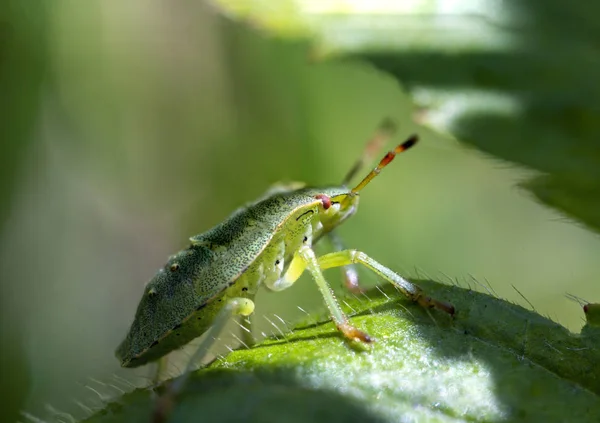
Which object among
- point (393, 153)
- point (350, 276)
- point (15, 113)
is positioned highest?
point (15, 113)

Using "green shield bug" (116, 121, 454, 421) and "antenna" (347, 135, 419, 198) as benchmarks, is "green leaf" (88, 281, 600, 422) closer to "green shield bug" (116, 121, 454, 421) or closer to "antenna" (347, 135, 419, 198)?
"green shield bug" (116, 121, 454, 421)

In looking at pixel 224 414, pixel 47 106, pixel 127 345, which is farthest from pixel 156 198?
pixel 224 414

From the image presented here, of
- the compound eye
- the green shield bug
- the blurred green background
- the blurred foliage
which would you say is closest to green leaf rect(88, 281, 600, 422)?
the green shield bug

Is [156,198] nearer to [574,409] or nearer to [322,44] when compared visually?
[322,44]

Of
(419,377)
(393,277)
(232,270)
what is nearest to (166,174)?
(232,270)

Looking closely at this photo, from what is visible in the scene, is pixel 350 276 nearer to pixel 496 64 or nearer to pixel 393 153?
pixel 393 153

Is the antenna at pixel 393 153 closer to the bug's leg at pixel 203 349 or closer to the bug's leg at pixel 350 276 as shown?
the bug's leg at pixel 350 276

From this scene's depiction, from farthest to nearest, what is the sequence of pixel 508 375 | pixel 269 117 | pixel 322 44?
pixel 269 117 → pixel 322 44 → pixel 508 375
